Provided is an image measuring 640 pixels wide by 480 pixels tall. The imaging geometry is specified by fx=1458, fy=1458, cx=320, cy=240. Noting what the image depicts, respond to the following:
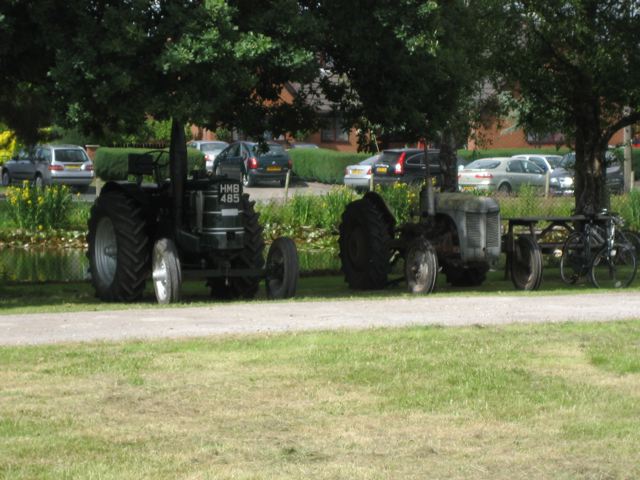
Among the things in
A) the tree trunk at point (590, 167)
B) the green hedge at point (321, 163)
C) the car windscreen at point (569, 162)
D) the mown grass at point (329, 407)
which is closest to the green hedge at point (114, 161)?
the green hedge at point (321, 163)

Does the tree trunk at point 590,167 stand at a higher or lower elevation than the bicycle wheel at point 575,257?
higher

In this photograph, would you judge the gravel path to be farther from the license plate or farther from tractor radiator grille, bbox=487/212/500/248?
tractor radiator grille, bbox=487/212/500/248

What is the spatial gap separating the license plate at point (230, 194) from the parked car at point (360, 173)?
109 ft

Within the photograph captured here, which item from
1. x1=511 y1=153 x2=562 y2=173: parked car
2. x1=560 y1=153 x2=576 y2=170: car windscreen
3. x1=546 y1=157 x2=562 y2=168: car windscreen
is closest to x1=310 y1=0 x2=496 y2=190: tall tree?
x1=560 y1=153 x2=576 y2=170: car windscreen

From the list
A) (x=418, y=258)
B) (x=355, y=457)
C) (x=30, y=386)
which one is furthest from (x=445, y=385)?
(x=418, y=258)

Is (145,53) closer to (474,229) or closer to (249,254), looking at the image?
(249,254)

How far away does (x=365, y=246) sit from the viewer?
19.8 m

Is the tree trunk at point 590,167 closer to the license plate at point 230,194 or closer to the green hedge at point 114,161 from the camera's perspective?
the license plate at point 230,194

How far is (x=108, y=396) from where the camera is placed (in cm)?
973

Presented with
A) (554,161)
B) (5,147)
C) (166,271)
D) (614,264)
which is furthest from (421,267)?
(5,147)

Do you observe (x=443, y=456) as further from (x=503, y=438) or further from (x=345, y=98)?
(x=345, y=98)

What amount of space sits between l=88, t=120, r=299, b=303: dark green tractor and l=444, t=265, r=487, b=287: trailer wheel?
3648 mm

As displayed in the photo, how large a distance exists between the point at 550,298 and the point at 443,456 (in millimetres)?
8391

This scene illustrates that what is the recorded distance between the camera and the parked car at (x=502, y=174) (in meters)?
50.6
